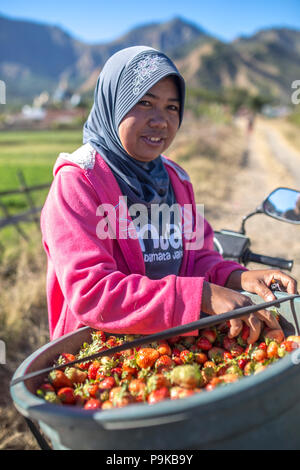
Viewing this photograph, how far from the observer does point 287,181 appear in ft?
37.9

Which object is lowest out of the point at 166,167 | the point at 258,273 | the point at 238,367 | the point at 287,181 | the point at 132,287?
the point at 287,181

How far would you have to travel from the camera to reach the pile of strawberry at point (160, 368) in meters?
1.20

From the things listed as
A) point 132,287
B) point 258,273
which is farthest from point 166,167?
point 132,287

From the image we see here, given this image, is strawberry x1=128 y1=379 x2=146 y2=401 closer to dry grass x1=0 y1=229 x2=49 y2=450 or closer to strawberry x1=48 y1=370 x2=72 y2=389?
strawberry x1=48 y1=370 x2=72 y2=389

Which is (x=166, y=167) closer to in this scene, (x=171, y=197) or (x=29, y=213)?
(x=171, y=197)

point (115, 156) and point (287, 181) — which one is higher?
point (115, 156)

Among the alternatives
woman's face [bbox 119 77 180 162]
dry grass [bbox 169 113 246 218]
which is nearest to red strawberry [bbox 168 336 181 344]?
woman's face [bbox 119 77 180 162]

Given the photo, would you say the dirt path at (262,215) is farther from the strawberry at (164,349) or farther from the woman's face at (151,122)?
the strawberry at (164,349)

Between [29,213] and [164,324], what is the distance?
6735 millimetres

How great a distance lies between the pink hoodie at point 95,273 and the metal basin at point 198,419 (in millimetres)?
445

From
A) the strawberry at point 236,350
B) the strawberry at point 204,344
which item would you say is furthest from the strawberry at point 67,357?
the strawberry at point 236,350

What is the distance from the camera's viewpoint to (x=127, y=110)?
5.76 feet

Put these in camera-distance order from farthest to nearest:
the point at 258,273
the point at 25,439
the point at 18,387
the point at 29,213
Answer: the point at 29,213 → the point at 25,439 → the point at 258,273 → the point at 18,387

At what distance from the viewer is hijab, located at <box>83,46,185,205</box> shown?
172 cm
